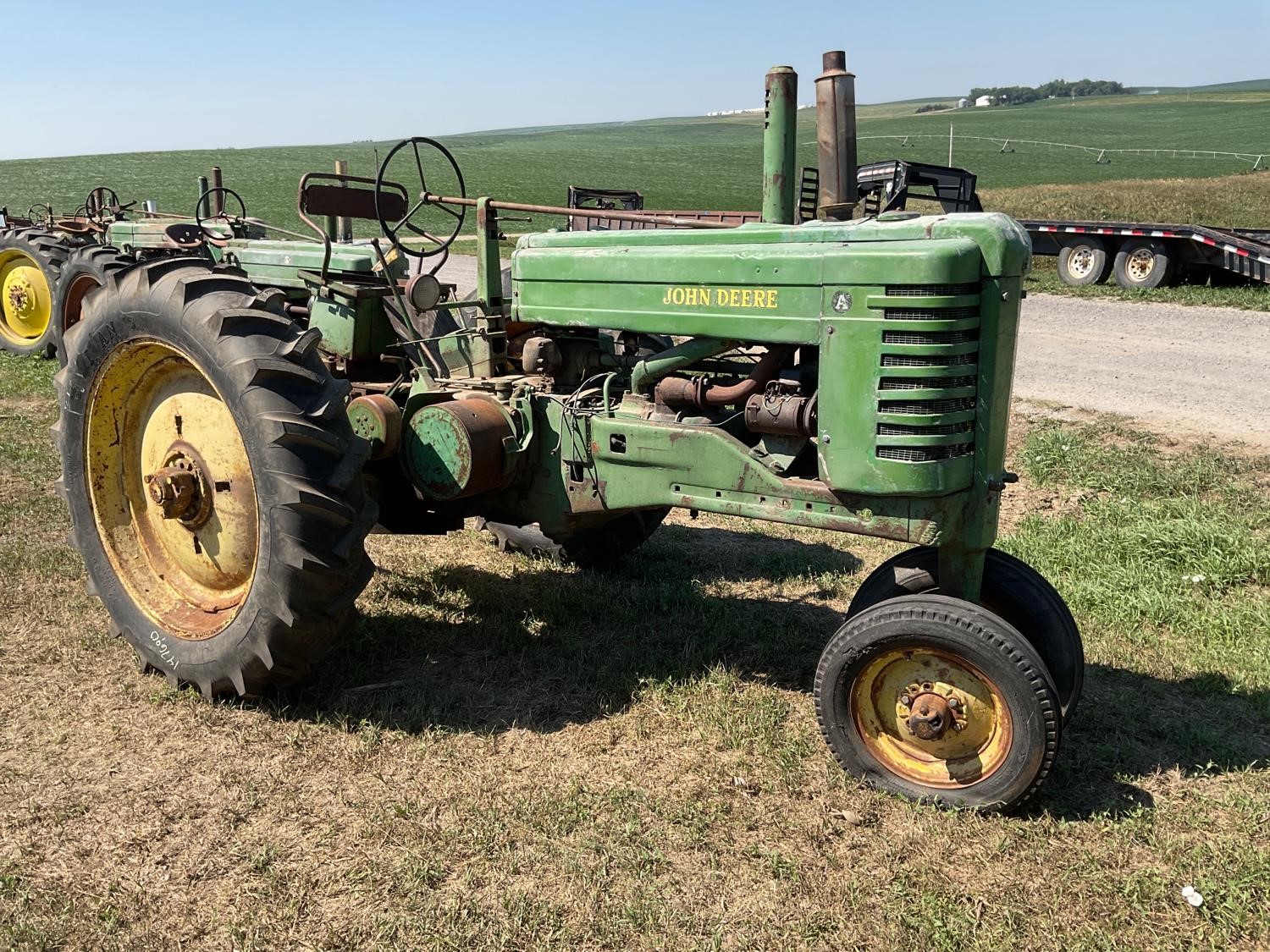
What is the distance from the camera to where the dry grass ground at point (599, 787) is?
2684 mm

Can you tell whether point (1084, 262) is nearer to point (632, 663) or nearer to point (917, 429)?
point (632, 663)

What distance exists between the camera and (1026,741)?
3.01 metres

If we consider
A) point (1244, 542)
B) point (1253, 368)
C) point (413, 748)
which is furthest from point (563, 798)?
point (1253, 368)

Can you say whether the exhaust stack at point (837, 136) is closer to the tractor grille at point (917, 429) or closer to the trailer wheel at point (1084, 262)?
the tractor grille at point (917, 429)

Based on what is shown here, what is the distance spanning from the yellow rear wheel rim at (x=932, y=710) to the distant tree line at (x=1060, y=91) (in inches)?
4230

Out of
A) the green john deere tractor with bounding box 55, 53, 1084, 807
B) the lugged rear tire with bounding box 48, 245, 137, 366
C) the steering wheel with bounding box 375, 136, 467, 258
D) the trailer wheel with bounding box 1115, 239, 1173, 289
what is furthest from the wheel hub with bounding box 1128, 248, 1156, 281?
the lugged rear tire with bounding box 48, 245, 137, 366

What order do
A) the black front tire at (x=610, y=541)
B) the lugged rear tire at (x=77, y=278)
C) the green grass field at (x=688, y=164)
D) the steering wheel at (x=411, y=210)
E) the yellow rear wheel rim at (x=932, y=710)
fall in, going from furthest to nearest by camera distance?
the green grass field at (x=688, y=164)
the lugged rear tire at (x=77, y=278)
the black front tire at (x=610, y=541)
the steering wheel at (x=411, y=210)
the yellow rear wheel rim at (x=932, y=710)

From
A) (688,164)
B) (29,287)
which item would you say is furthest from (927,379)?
(688,164)

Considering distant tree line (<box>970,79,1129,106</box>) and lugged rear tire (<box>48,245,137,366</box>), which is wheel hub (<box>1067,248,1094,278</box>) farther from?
distant tree line (<box>970,79,1129,106</box>)

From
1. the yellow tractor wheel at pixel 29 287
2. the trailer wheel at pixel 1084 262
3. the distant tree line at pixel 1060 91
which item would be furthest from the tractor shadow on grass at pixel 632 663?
the distant tree line at pixel 1060 91

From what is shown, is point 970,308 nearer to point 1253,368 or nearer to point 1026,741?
point 1026,741

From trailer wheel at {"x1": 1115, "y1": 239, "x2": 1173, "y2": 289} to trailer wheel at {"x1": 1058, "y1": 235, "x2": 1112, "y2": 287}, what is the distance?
0.67 feet

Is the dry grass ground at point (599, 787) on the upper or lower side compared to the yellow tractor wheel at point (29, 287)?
lower

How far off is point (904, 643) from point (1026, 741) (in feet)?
1.41
